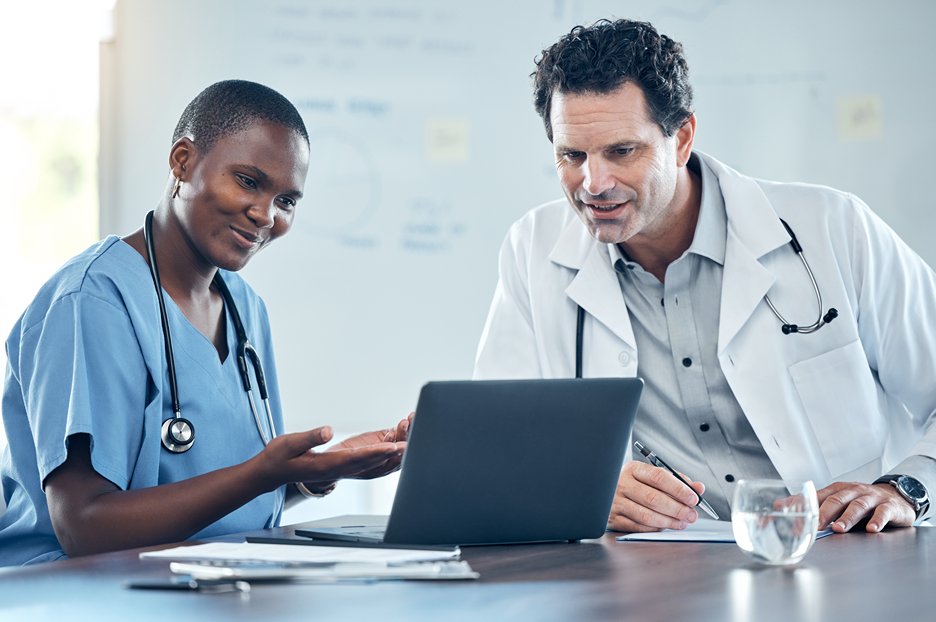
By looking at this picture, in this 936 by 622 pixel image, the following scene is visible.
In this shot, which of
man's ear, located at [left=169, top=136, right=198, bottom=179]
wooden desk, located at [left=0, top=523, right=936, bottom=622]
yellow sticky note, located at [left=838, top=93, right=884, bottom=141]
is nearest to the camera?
wooden desk, located at [left=0, top=523, right=936, bottom=622]

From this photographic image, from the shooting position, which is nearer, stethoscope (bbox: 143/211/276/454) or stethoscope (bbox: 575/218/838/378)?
stethoscope (bbox: 143/211/276/454)

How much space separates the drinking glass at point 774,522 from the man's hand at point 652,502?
0.26m

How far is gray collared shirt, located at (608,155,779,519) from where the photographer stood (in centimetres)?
180

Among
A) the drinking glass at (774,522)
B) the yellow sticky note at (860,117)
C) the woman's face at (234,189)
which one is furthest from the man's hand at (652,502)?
the yellow sticky note at (860,117)

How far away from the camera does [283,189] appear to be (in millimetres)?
1630

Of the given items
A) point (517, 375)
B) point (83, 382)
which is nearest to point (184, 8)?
point (517, 375)

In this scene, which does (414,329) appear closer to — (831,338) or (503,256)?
(503,256)

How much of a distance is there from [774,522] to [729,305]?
2.49 feet

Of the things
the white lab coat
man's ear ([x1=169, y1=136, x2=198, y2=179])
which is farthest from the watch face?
man's ear ([x1=169, y1=136, x2=198, y2=179])

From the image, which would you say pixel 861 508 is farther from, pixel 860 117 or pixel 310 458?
pixel 860 117

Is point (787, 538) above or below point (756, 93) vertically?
below

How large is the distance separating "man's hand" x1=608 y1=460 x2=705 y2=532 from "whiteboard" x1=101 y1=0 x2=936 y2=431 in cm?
130

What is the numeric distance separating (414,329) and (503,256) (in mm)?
715

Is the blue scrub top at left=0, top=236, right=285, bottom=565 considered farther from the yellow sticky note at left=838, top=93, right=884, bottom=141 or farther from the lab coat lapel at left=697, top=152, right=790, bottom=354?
the yellow sticky note at left=838, top=93, right=884, bottom=141
